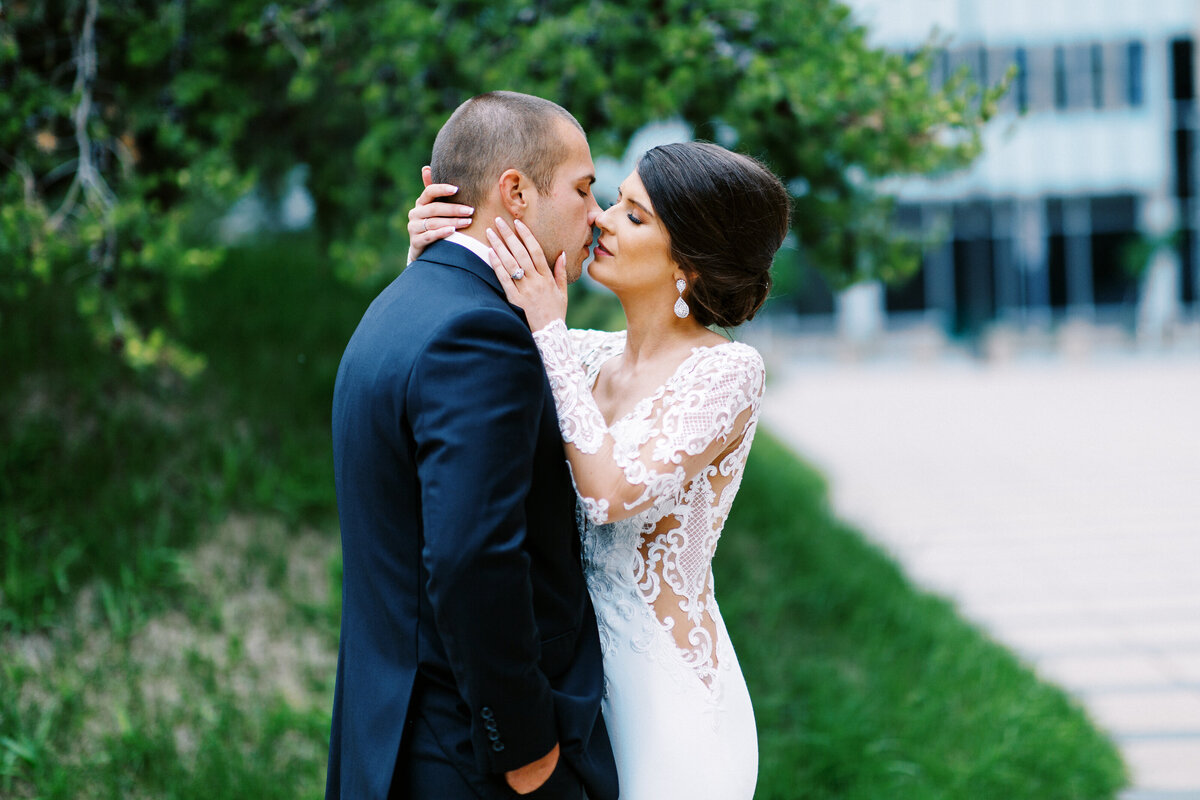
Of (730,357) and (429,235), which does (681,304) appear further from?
(429,235)

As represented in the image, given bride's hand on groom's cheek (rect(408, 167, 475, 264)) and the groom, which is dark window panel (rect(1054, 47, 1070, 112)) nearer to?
the groom

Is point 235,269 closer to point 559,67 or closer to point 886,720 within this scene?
point 559,67

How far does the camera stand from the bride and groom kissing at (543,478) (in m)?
1.71

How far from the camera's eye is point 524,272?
198cm

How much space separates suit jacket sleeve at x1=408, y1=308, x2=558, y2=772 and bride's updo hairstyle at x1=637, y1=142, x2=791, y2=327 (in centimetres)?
61

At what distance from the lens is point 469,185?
2012 mm

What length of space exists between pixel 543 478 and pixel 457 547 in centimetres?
31

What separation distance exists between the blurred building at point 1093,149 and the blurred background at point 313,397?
2128cm

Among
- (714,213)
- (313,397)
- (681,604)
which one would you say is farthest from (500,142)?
(313,397)

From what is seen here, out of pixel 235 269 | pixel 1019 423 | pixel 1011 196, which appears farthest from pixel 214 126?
pixel 1011 196

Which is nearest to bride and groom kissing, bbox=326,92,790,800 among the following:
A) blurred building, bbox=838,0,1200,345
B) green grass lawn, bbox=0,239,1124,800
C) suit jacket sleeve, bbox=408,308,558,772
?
suit jacket sleeve, bbox=408,308,558,772

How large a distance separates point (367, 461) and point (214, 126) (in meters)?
3.13

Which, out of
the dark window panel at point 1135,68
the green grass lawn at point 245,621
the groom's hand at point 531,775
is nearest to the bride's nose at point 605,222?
the groom's hand at point 531,775

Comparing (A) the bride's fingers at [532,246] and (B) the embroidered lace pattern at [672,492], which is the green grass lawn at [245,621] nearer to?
(B) the embroidered lace pattern at [672,492]
